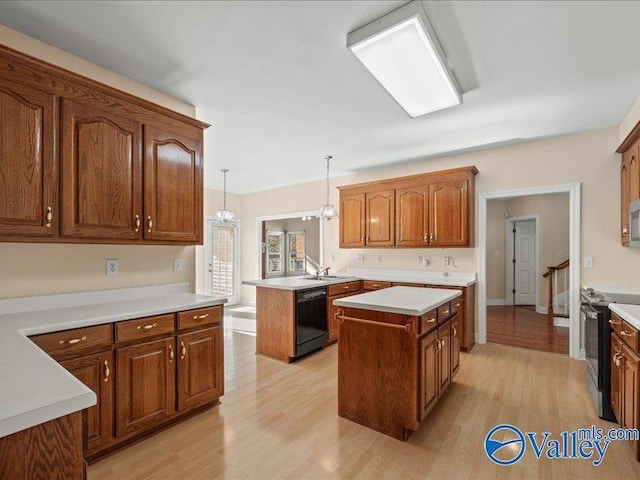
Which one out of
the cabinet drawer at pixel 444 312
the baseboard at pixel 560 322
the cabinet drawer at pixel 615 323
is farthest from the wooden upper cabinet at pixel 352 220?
the baseboard at pixel 560 322

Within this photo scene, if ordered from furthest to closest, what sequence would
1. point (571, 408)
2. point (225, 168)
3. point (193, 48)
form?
point (225, 168) → point (571, 408) → point (193, 48)

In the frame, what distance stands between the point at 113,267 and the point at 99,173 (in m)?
0.74

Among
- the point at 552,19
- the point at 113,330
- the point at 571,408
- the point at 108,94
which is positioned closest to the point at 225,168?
the point at 108,94

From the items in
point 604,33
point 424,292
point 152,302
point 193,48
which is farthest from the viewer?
point 424,292

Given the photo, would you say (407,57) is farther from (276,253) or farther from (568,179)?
(276,253)

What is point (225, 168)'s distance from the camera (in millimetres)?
5266

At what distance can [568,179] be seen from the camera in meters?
3.72

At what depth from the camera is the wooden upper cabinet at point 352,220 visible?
4953 millimetres

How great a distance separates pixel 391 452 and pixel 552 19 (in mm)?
2791

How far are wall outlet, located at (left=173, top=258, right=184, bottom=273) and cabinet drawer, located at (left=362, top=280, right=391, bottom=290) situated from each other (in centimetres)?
265

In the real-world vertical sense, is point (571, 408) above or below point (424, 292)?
below

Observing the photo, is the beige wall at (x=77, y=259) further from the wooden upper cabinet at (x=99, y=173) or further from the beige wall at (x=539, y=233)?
the beige wall at (x=539, y=233)

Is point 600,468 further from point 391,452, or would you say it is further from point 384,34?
point 384,34

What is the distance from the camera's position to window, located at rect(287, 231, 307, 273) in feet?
31.4
